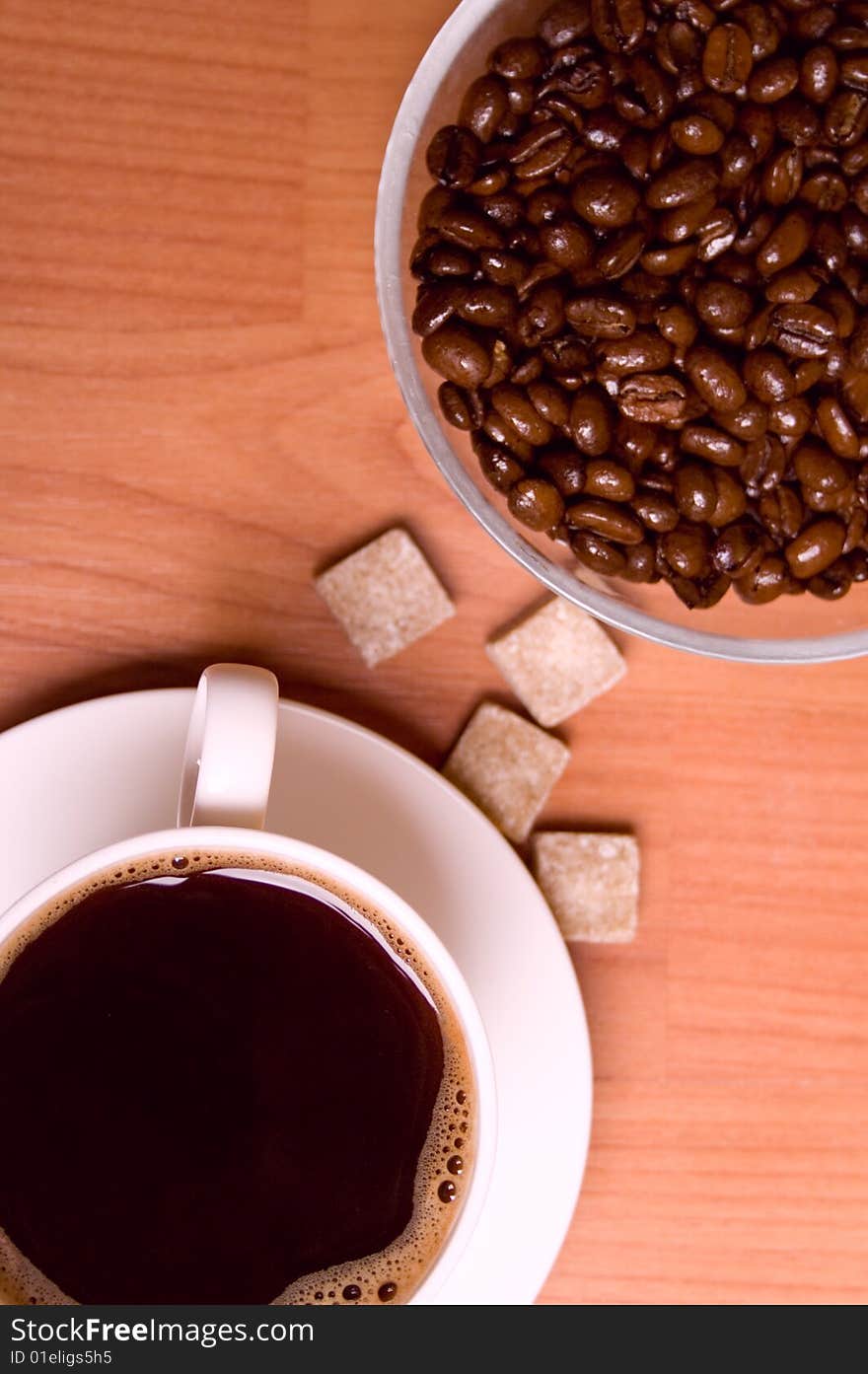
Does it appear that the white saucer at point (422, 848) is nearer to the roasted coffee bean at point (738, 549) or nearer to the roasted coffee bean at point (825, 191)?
the roasted coffee bean at point (738, 549)

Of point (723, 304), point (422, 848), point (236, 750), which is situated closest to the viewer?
point (236, 750)

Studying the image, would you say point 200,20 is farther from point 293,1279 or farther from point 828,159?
point 293,1279

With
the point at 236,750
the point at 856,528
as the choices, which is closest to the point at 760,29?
the point at 856,528

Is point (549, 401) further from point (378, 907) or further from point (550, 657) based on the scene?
point (378, 907)

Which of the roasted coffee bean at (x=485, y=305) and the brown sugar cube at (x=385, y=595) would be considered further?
the brown sugar cube at (x=385, y=595)

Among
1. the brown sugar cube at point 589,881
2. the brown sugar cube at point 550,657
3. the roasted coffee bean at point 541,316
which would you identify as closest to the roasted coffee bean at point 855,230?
the roasted coffee bean at point 541,316

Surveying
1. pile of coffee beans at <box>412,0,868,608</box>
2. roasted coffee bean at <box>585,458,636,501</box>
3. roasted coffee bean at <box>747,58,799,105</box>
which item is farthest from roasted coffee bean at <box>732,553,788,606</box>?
roasted coffee bean at <box>747,58,799,105</box>

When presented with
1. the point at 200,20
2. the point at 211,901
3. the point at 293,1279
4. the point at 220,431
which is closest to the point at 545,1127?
the point at 293,1279
